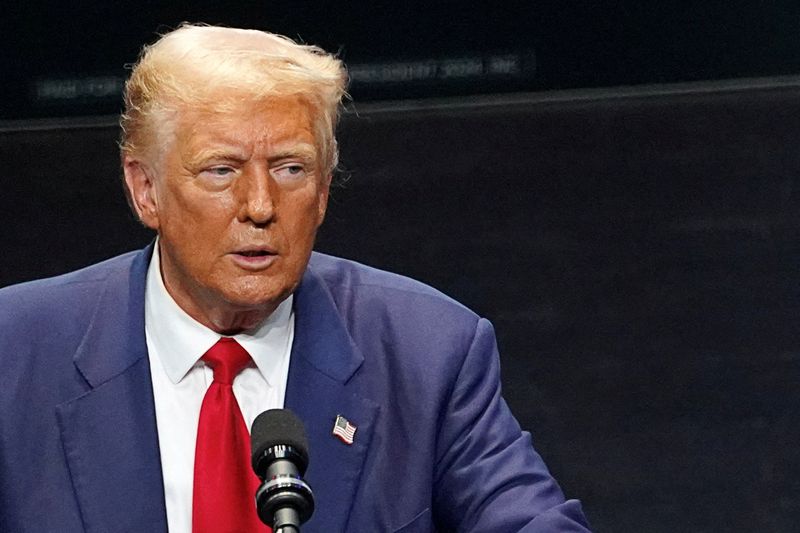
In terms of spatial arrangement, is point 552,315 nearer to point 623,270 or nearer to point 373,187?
point 623,270

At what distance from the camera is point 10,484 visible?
1985mm

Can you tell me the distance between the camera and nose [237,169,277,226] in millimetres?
1899

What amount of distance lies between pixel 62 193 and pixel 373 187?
25.4 inches

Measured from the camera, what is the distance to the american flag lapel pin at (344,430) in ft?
6.66

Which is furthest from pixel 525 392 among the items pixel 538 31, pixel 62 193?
pixel 62 193

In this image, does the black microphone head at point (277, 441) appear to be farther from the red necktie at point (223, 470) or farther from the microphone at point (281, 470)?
the red necktie at point (223, 470)

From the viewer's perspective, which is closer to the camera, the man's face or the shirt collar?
the man's face

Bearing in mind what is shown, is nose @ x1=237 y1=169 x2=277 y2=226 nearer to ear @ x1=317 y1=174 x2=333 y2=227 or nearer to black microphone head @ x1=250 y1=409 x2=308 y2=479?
ear @ x1=317 y1=174 x2=333 y2=227

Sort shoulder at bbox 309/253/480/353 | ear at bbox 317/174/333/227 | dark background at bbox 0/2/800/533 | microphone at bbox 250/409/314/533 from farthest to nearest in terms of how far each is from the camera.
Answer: dark background at bbox 0/2/800/533, shoulder at bbox 309/253/480/353, ear at bbox 317/174/333/227, microphone at bbox 250/409/314/533

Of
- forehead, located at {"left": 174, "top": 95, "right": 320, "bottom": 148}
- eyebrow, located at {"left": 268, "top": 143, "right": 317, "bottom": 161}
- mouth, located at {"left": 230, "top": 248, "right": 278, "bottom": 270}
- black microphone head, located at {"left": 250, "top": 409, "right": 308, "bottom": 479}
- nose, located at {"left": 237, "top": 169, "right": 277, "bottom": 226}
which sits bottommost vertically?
black microphone head, located at {"left": 250, "top": 409, "right": 308, "bottom": 479}

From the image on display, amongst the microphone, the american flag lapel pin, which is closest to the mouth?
the american flag lapel pin

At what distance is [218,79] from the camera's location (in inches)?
74.9

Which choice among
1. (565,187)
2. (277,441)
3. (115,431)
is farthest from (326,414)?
(565,187)

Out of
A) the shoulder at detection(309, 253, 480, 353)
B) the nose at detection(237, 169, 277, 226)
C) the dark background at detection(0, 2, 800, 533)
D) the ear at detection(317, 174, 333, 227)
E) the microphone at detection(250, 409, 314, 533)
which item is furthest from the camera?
the dark background at detection(0, 2, 800, 533)
